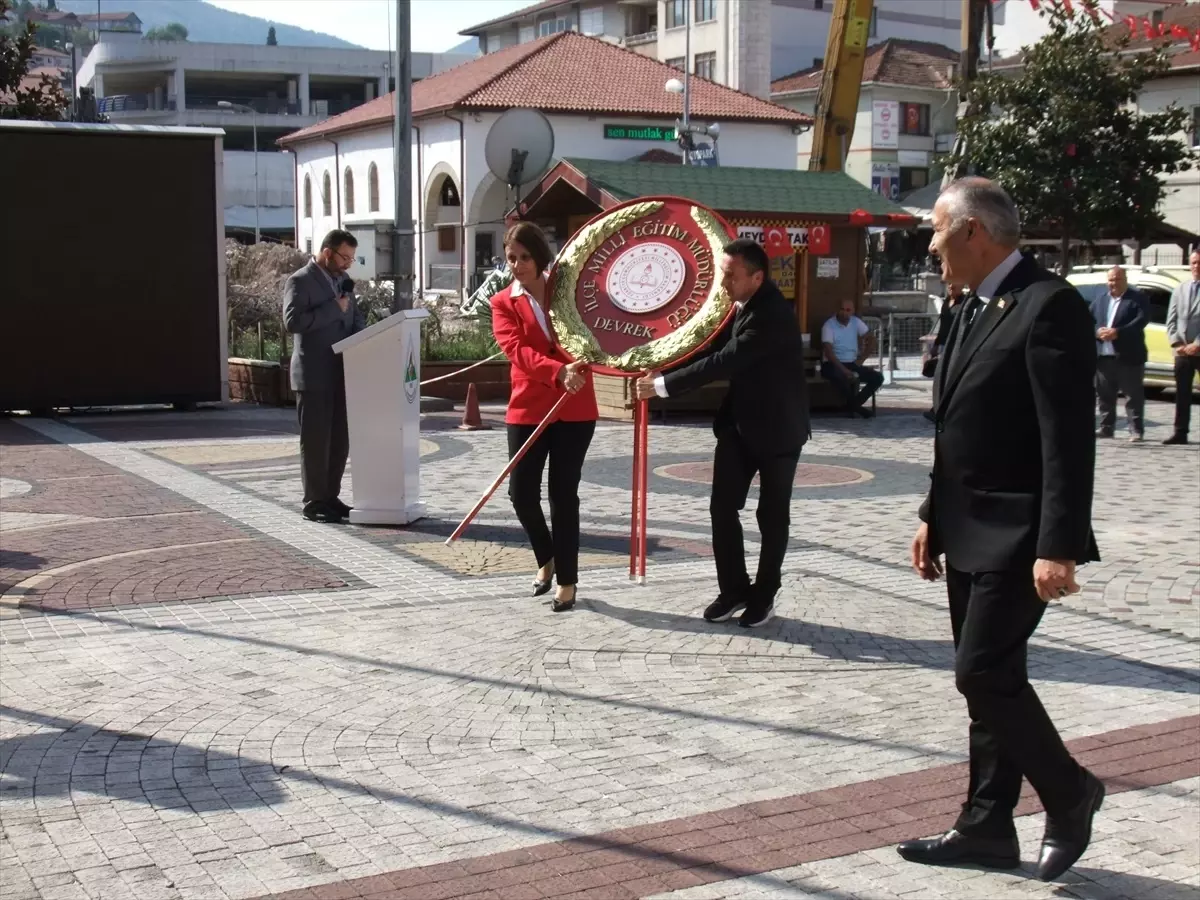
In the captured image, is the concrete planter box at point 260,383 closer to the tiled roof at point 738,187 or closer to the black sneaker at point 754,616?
the tiled roof at point 738,187

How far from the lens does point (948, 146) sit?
6644cm

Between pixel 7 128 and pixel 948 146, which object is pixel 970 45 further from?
pixel 948 146

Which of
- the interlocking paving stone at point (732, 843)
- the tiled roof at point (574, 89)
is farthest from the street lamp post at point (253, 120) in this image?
the interlocking paving stone at point (732, 843)

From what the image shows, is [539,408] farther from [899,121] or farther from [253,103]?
[253,103]

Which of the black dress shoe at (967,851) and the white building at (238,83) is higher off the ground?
the white building at (238,83)

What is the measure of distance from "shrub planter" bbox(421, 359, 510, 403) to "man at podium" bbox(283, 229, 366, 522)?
9.07 meters

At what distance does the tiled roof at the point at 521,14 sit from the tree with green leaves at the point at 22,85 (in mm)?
59736

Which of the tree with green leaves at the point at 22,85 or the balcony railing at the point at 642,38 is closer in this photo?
the tree with green leaves at the point at 22,85

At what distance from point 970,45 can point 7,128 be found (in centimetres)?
1694

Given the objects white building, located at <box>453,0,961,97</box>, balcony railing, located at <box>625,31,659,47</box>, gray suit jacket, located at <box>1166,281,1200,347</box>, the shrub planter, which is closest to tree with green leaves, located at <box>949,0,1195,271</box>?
the shrub planter

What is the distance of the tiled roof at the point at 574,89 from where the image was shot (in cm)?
5297

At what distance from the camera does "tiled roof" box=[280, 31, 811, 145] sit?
174 ft

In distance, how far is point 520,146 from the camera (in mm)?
16516

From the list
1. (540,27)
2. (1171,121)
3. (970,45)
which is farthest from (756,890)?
(540,27)
